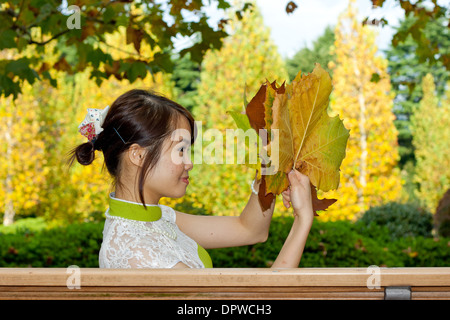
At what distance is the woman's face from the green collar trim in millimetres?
68

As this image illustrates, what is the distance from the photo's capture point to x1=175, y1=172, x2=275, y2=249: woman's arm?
6.72ft

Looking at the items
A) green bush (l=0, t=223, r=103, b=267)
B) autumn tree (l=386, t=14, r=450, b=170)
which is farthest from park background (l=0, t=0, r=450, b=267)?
autumn tree (l=386, t=14, r=450, b=170)

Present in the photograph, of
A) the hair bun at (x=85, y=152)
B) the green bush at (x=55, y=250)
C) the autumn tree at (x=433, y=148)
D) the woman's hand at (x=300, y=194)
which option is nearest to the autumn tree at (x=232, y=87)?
the green bush at (x=55, y=250)

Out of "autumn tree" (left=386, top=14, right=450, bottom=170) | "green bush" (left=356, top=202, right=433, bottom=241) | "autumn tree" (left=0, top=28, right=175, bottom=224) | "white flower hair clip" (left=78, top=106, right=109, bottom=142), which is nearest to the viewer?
"white flower hair clip" (left=78, top=106, right=109, bottom=142)

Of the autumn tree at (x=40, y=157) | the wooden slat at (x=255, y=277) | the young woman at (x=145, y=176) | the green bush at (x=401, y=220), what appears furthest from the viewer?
the autumn tree at (x=40, y=157)

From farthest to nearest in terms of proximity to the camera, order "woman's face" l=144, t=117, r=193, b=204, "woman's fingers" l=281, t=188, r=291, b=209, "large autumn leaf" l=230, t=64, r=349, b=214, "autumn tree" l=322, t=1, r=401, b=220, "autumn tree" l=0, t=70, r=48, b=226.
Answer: "autumn tree" l=0, t=70, r=48, b=226 < "autumn tree" l=322, t=1, r=401, b=220 < "woman's face" l=144, t=117, r=193, b=204 < "woman's fingers" l=281, t=188, r=291, b=209 < "large autumn leaf" l=230, t=64, r=349, b=214

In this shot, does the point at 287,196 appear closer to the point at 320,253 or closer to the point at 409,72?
the point at 320,253

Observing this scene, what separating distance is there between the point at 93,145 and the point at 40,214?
51.0 feet

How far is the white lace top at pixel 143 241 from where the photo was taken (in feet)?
5.34

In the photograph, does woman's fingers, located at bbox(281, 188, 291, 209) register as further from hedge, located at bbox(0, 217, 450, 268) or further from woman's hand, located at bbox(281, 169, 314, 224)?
hedge, located at bbox(0, 217, 450, 268)

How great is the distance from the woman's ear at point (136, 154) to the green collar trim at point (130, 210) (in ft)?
0.52

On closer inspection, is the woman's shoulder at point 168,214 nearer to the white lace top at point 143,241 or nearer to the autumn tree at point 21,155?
the white lace top at point 143,241
